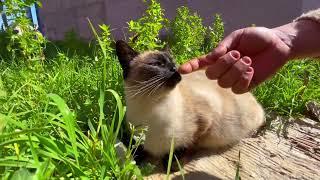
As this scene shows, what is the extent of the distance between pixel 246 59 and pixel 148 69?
1.94ft

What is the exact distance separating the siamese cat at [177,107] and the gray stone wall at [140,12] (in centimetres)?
259

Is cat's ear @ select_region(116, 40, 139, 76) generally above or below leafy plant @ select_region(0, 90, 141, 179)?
above

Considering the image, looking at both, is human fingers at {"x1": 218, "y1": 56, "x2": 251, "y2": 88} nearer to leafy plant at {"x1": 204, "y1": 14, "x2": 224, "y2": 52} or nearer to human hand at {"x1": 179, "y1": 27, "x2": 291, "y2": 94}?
human hand at {"x1": 179, "y1": 27, "x2": 291, "y2": 94}

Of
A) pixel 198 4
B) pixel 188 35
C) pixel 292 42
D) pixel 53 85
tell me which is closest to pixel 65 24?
pixel 198 4

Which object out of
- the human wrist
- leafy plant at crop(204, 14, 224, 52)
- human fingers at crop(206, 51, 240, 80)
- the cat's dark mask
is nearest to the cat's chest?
the cat's dark mask

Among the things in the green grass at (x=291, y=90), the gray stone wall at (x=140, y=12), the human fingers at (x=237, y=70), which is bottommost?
the green grass at (x=291, y=90)

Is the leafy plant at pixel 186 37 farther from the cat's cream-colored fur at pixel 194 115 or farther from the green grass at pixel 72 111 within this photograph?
the cat's cream-colored fur at pixel 194 115

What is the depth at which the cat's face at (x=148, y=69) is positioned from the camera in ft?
7.23

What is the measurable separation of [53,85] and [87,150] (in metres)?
1.09

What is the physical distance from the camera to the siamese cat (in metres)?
2.21

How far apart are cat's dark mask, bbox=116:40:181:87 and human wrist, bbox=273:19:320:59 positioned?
0.56 metres

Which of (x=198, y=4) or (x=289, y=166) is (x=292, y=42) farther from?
(x=198, y=4)

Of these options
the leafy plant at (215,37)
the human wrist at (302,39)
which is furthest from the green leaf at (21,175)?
the leafy plant at (215,37)

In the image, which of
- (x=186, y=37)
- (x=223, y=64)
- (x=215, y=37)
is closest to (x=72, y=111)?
(x=223, y=64)
